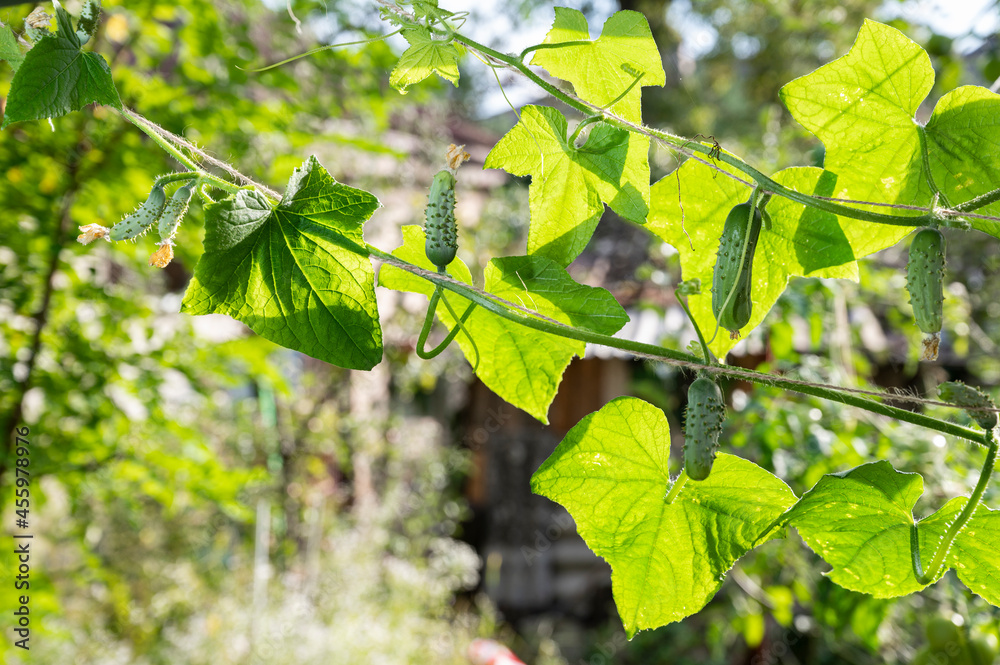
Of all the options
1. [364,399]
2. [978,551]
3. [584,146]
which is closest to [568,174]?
[584,146]

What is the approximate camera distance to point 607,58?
0.49 meters

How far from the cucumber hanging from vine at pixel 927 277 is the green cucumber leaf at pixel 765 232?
8 centimetres

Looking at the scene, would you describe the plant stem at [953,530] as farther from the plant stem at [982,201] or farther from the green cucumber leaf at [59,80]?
the green cucumber leaf at [59,80]

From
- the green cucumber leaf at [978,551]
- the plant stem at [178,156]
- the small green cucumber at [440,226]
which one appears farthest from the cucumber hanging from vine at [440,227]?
the green cucumber leaf at [978,551]

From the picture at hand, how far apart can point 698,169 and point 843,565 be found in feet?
0.96

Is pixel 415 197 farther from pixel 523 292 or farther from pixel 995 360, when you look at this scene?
pixel 523 292

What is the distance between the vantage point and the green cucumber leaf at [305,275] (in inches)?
15.9

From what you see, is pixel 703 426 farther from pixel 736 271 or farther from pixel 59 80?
pixel 59 80

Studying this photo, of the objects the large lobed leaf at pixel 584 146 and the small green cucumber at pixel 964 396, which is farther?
the large lobed leaf at pixel 584 146

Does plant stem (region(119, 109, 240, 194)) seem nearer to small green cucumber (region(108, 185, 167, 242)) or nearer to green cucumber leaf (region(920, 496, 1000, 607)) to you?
small green cucumber (region(108, 185, 167, 242))

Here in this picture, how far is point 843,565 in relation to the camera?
1.34 feet

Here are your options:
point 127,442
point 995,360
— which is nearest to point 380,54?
point 127,442

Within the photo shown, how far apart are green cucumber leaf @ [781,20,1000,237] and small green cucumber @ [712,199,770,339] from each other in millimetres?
102

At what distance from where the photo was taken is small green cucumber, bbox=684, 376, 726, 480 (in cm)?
38
